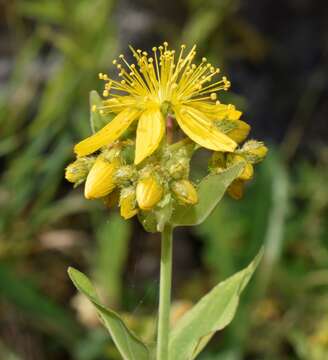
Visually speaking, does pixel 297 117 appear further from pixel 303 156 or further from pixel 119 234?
pixel 119 234

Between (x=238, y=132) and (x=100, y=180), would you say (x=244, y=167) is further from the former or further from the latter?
(x=100, y=180)

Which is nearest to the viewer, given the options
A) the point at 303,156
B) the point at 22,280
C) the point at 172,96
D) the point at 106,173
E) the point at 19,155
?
the point at 106,173

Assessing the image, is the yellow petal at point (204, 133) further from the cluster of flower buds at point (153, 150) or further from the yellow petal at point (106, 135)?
the yellow petal at point (106, 135)

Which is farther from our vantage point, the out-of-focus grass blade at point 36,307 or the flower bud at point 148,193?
the out-of-focus grass blade at point 36,307

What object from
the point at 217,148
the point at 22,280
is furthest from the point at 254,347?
the point at 217,148

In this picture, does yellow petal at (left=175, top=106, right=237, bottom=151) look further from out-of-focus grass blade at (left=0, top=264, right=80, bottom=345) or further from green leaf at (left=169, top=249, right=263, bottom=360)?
out-of-focus grass blade at (left=0, top=264, right=80, bottom=345)

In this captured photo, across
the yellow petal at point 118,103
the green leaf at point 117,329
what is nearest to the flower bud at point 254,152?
the yellow petal at point 118,103

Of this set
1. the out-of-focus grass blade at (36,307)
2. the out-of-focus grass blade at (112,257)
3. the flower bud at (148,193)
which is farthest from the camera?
the out-of-focus grass blade at (112,257)
